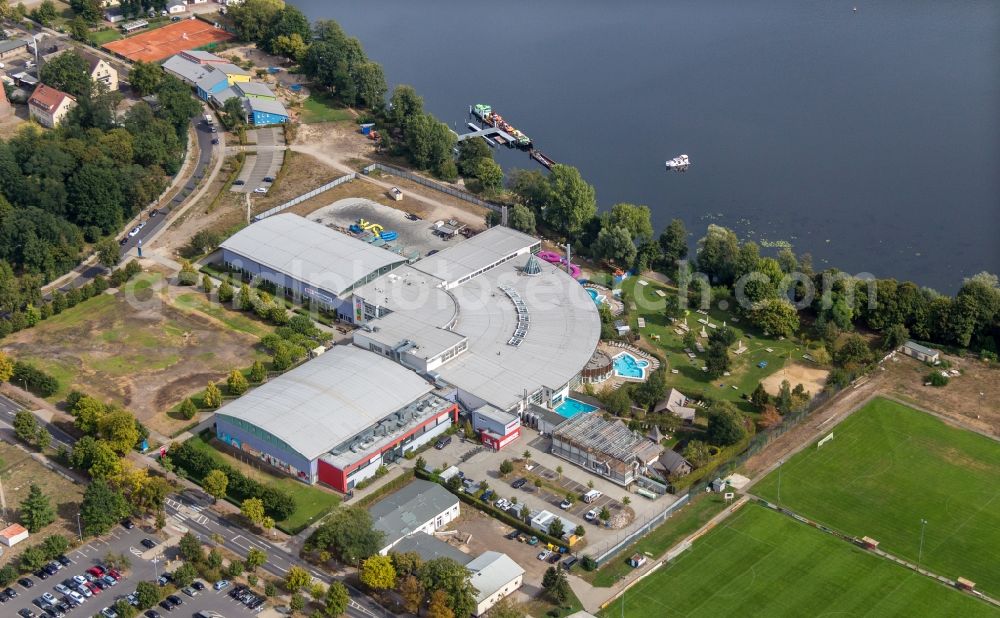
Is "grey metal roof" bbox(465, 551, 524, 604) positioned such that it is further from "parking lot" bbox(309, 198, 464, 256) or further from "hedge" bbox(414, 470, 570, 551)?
"parking lot" bbox(309, 198, 464, 256)

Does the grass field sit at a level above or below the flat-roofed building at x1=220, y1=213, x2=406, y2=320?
below

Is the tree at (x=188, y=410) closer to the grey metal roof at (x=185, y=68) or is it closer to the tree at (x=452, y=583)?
the tree at (x=452, y=583)

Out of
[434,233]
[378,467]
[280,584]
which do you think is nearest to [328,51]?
[434,233]

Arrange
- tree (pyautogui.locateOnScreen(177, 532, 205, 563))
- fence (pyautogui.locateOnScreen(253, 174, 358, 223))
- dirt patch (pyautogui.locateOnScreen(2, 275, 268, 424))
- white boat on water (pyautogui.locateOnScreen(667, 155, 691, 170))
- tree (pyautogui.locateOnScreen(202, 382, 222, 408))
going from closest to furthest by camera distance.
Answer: tree (pyautogui.locateOnScreen(177, 532, 205, 563)) < tree (pyautogui.locateOnScreen(202, 382, 222, 408)) < dirt patch (pyautogui.locateOnScreen(2, 275, 268, 424)) < fence (pyautogui.locateOnScreen(253, 174, 358, 223)) < white boat on water (pyautogui.locateOnScreen(667, 155, 691, 170))

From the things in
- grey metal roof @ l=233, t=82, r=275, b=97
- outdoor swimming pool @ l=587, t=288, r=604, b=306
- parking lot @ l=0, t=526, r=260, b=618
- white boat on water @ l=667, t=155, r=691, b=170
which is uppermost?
grey metal roof @ l=233, t=82, r=275, b=97

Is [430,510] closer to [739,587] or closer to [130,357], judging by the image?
[739,587]

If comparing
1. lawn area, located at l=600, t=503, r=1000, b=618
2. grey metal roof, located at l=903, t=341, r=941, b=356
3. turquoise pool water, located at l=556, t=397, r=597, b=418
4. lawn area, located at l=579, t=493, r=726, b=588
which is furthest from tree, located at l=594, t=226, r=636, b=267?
lawn area, located at l=600, t=503, r=1000, b=618

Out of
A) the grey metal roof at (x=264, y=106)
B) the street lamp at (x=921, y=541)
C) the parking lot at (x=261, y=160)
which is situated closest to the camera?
the street lamp at (x=921, y=541)

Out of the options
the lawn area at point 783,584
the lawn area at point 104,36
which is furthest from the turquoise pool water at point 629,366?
the lawn area at point 104,36
